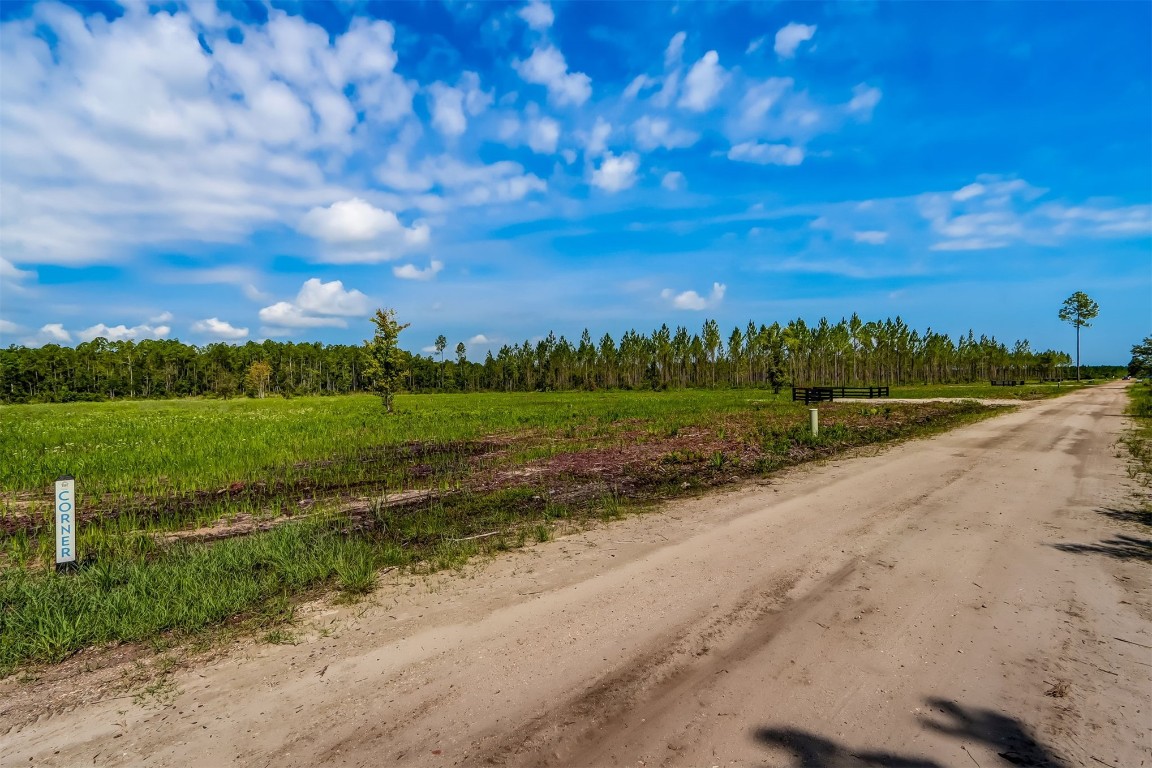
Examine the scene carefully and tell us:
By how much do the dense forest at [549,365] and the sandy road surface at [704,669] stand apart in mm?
89819

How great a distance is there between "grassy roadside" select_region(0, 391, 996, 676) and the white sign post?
0.37 meters

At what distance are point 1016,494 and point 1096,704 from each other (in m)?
8.27

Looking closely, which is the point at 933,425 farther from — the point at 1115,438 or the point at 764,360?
the point at 764,360

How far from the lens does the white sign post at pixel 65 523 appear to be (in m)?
6.55

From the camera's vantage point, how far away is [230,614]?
5398 millimetres

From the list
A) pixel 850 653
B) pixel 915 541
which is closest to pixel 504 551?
pixel 850 653

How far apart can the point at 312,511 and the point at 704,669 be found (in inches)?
352

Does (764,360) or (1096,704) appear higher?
(764,360)

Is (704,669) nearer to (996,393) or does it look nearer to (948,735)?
(948,735)

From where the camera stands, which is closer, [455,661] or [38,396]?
[455,661]

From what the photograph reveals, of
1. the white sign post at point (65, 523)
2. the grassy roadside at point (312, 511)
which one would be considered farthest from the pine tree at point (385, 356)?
the white sign post at point (65, 523)

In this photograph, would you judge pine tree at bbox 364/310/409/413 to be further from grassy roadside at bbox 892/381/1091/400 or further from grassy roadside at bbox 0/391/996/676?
grassy roadside at bbox 892/381/1091/400

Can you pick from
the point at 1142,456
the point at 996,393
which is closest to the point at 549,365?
the point at 996,393

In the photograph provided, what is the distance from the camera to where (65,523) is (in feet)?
22.2
